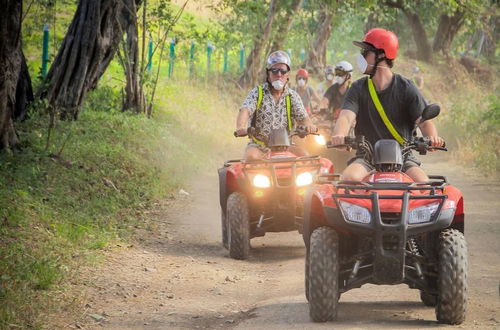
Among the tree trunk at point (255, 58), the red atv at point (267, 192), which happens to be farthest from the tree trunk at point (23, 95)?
the tree trunk at point (255, 58)

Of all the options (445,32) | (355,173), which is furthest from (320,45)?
(355,173)

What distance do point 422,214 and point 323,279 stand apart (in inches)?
33.3

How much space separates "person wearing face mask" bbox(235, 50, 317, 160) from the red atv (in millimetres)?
576

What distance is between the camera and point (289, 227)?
11.1 meters

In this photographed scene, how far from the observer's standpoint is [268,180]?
35.8 feet

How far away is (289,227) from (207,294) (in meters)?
2.21

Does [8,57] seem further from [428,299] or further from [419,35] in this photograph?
[419,35]

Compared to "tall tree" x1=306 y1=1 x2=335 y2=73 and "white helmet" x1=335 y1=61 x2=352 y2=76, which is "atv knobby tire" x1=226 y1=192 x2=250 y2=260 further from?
"tall tree" x1=306 y1=1 x2=335 y2=73

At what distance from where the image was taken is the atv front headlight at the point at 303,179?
35.8ft

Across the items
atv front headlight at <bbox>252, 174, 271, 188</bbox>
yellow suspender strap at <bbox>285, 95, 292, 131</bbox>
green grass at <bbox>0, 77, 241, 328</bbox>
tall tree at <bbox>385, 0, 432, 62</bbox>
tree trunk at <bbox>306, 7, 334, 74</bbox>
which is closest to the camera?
green grass at <bbox>0, 77, 241, 328</bbox>

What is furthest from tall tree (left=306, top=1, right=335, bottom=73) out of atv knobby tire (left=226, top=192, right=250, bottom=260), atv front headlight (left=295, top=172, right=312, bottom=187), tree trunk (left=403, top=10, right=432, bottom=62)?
atv knobby tire (left=226, top=192, right=250, bottom=260)

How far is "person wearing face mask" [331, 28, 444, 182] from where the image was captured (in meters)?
8.20

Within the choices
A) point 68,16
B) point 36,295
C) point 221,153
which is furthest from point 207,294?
point 68,16

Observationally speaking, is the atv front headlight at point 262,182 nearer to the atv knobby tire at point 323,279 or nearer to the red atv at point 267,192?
the red atv at point 267,192
